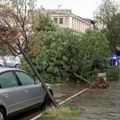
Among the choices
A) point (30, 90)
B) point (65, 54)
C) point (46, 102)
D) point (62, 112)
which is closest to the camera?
point (30, 90)

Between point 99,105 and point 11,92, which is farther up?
point 11,92

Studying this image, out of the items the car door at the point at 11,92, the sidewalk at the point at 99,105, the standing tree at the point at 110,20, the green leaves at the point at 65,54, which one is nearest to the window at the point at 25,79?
the car door at the point at 11,92

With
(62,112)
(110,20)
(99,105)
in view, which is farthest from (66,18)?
(62,112)

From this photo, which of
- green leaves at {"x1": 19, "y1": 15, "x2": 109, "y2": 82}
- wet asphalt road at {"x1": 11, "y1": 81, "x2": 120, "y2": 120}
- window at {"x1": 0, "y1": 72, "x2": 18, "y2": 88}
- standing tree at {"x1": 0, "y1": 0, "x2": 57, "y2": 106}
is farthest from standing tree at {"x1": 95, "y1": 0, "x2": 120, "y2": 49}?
window at {"x1": 0, "y1": 72, "x2": 18, "y2": 88}

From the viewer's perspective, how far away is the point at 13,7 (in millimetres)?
12711

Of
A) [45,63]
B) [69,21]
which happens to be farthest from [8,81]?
[69,21]

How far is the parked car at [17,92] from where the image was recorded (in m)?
9.62

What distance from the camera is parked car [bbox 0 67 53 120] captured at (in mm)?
9617

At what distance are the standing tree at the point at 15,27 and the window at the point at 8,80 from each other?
1.53 metres

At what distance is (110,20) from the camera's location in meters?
33.5

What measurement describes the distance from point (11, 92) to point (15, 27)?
314 centimetres

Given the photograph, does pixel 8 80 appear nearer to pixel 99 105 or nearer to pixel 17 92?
pixel 17 92

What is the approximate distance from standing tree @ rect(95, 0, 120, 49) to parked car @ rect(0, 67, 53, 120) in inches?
832

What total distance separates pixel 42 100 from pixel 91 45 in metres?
10.7
